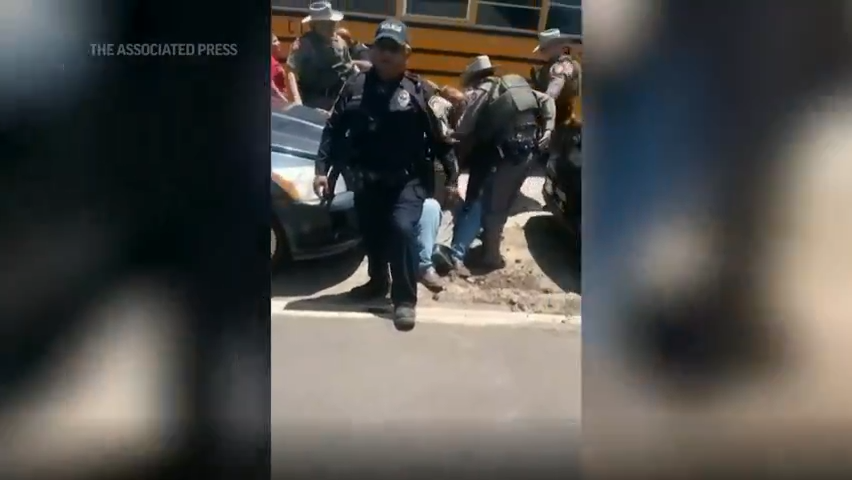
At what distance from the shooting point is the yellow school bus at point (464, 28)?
3182mm

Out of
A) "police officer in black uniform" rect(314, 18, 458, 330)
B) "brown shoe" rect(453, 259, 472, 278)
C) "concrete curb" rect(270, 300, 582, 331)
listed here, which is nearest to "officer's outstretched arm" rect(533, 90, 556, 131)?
"police officer in black uniform" rect(314, 18, 458, 330)

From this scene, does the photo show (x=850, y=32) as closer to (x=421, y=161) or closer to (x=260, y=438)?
(x=421, y=161)

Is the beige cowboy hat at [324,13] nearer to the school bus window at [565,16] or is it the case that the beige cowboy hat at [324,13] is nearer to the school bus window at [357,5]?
the school bus window at [357,5]

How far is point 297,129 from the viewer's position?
321 cm

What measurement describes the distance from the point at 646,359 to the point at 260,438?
1396 mm

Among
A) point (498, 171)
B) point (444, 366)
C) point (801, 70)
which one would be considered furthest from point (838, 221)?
point (444, 366)

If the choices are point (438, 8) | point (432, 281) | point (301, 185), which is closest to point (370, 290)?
point (432, 281)

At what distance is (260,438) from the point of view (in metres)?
3.30

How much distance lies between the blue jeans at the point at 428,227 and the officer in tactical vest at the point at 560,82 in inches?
Result: 17.5

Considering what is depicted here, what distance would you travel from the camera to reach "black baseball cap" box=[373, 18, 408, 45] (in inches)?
124

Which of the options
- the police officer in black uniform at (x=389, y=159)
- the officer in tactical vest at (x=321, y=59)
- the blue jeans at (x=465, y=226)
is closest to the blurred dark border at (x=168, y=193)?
the officer in tactical vest at (x=321, y=59)

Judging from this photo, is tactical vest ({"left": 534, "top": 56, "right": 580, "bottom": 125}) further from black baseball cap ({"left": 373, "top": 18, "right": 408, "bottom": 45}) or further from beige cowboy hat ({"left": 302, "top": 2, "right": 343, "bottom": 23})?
beige cowboy hat ({"left": 302, "top": 2, "right": 343, "bottom": 23})

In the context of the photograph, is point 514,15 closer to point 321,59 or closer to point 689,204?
point 321,59

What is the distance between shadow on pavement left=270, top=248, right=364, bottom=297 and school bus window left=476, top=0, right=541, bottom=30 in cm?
90
